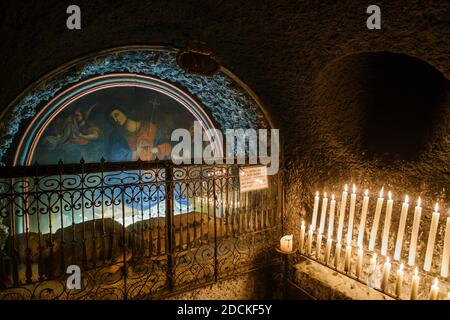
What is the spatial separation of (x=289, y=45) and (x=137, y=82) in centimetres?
269

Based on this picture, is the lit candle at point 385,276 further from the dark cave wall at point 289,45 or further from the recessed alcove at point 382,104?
the recessed alcove at point 382,104

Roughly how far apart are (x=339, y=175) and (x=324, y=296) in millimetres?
1721

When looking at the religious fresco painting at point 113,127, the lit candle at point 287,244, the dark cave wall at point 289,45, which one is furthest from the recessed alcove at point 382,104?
the religious fresco painting at point 113,127

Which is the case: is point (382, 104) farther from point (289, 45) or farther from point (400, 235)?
point (400, 235)

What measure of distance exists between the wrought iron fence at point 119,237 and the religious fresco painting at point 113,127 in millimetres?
624

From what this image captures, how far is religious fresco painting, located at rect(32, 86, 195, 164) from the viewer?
4547 millimetres

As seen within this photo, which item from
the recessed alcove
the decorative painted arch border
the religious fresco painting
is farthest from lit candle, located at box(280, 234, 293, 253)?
the religious fresco painting

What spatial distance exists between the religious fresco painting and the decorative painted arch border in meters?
0.19

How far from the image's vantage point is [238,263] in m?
4.41

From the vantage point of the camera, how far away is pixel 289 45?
3.78 metres

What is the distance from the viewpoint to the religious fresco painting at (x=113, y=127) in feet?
14.9

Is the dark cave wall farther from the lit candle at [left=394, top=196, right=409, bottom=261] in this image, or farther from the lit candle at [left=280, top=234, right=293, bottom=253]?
the lit candle at [left=280, top=234, right=293, bottom=253]
